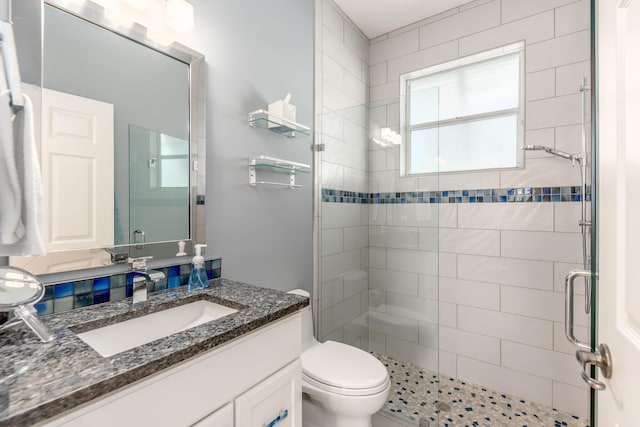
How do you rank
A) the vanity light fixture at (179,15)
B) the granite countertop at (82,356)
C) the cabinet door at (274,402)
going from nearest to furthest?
the granite countertop at (82,356)
the cabinet door at (274,402)
the vanity light fixture at (179,15)

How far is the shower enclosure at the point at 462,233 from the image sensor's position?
6.30ft

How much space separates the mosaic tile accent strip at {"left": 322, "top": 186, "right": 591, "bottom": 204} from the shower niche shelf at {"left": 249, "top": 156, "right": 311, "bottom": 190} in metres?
0.32

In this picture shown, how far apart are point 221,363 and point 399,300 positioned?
4.91ft

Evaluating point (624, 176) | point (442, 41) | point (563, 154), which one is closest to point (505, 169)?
point (563, 154)

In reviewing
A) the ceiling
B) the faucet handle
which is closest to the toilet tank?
the faucet handle

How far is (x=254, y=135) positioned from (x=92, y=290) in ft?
3.40

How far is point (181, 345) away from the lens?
2.50 feet

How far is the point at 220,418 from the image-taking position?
0.84 m

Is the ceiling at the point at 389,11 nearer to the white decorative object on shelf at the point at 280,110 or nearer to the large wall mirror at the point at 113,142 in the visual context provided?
the white decorative object on shelf at the point at 280,110

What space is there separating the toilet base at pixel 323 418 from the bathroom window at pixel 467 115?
4.72 feet

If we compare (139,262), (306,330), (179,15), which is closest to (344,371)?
(306,330)

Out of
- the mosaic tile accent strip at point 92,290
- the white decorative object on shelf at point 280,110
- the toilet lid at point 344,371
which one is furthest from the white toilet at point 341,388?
the white decorative object on shelf at point 280,110

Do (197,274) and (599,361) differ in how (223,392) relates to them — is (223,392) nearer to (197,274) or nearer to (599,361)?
(197,274)

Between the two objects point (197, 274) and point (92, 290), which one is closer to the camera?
point (92, 290)
